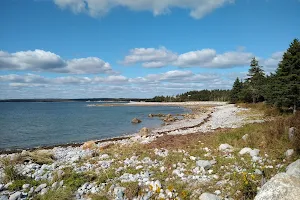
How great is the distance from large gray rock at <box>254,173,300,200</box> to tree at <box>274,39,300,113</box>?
24.3 meters

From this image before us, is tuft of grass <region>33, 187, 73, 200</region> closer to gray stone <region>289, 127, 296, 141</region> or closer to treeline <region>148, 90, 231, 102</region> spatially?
gray stone <region>289, 127, 296, 141</region>

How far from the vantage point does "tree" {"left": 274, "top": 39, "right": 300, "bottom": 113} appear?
2569cm

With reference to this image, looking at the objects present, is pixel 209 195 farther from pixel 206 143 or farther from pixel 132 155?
pixel 206 143

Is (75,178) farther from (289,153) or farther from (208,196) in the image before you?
(289,153)

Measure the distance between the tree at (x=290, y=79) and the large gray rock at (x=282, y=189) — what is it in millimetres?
24337

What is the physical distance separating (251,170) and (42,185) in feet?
22.8

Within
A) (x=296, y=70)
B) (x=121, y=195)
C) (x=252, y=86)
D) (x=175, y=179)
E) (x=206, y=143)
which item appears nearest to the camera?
(x=121, y=195)

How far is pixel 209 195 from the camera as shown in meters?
6.13

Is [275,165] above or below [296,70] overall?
below

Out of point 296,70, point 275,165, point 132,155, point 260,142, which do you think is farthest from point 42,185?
point 296,70

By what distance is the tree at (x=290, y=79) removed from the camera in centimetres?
2569

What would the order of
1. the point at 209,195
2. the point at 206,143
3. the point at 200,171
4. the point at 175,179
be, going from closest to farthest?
the point at 209,195 < the point at 175,179 < the point at 200,171 < the point at 206,143

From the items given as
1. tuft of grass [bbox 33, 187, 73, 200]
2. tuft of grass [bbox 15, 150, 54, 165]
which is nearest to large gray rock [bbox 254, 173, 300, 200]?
tuft of grass [bbox 33, 187, 73, 200]

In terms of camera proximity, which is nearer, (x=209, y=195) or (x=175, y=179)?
(x=209, y=195)
